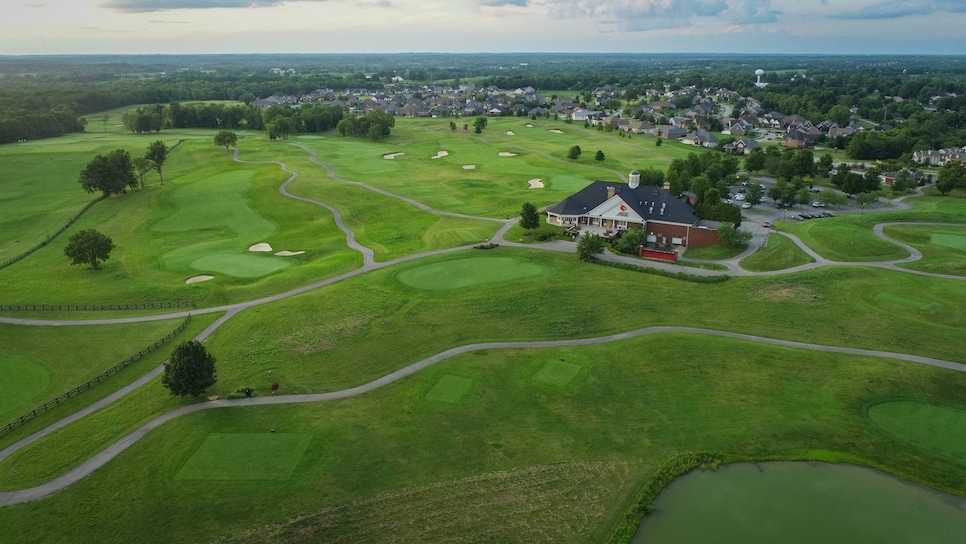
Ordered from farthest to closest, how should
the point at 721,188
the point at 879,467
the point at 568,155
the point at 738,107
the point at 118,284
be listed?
the point at 738,107
the point at 568,155
the point at 721,188
the point at 118,284
the point at 879,467

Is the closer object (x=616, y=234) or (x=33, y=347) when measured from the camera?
(x=33, y=347)

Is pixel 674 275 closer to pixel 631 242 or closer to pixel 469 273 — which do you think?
pixel 631 242

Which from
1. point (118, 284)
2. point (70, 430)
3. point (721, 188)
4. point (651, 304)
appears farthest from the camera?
point (721, 188)

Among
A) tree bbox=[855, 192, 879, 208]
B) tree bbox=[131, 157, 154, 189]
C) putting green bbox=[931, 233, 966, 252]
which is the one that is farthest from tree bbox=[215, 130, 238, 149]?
putting green bbox=[931, 233, 966, 252]

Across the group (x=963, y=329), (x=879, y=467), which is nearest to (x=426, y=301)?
(x=879, y=467)

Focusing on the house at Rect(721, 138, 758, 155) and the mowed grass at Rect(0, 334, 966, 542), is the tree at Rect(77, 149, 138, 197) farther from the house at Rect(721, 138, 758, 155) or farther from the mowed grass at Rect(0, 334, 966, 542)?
the house at Rect(721, 138, 758, 155)

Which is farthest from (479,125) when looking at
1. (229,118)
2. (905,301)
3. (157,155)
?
(905,301)

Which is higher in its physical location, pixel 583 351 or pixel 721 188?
pixel 721 188

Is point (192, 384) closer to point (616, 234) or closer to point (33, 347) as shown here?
point (33, 347)
